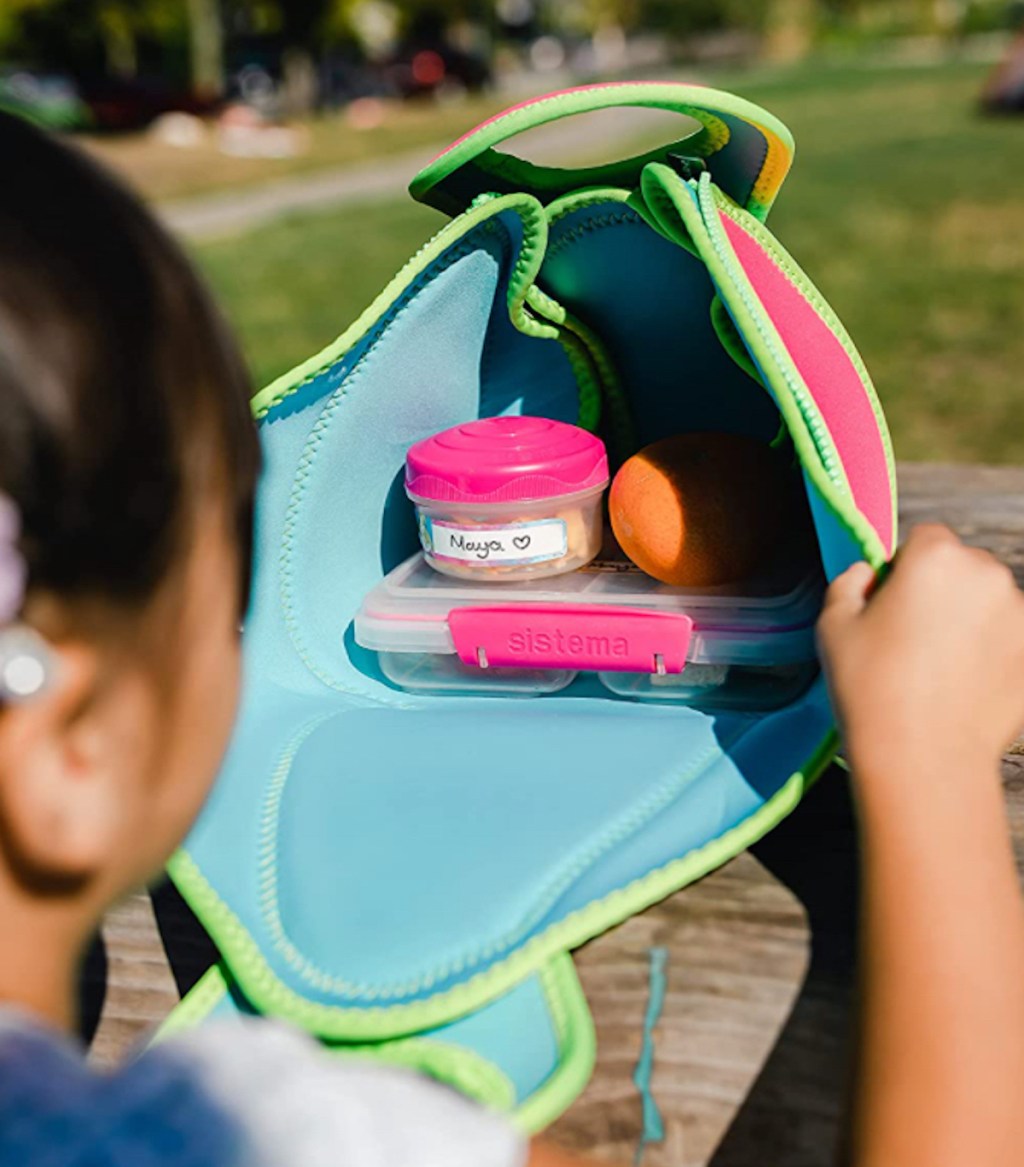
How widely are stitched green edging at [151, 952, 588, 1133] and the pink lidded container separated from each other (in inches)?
19.5

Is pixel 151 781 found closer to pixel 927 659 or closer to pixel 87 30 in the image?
pixel 927 659

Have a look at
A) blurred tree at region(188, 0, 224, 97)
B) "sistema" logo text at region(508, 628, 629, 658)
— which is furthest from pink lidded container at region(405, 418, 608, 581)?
blurred tree at region(188, 0, 224, 97)

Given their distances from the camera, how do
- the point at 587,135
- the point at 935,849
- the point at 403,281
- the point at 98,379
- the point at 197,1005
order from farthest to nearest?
the point at 587,135 < the point at 403,281 < the point at 197,1005 < the point at 935,849 < the point at 98,379

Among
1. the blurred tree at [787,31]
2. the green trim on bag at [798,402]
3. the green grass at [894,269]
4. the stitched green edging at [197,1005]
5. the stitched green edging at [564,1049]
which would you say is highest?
the green trim on bag at [798,402]

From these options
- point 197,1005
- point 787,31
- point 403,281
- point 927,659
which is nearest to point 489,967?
point 197,1005

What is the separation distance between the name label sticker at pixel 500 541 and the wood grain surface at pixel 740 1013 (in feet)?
1.38

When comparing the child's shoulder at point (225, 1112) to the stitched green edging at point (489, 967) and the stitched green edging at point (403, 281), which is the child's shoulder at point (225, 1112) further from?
the stitched green edging at point (403, 281)

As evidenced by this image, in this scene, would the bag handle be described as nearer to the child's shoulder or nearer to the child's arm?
the child's arm

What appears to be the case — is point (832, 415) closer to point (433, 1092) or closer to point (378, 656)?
point (378, 656)

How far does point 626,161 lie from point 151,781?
0.76 m

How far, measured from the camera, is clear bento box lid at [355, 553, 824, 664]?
3.80 feet

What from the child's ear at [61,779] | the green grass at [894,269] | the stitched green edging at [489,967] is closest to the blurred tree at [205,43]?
the green grass at [894,269]

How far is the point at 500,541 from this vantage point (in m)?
1.29

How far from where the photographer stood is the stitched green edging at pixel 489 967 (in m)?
0.84
